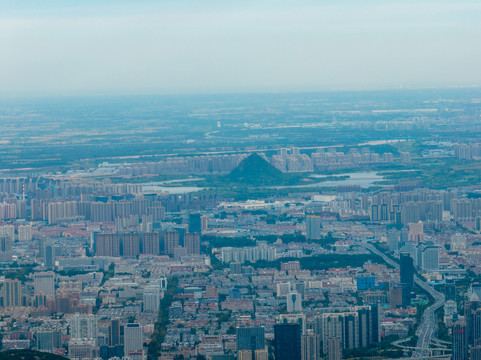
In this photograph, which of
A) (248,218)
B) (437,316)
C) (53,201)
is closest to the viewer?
(437,316)

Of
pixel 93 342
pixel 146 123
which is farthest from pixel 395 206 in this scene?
pixel 146 123

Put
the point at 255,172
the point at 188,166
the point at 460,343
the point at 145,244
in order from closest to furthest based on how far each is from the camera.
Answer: the point at 460,343, the point at 145,244, the point at 255,172, the point at 188,166

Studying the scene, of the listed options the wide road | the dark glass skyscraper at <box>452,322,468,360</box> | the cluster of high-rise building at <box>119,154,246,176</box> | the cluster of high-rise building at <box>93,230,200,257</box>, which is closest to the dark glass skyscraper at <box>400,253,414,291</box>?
the wide road

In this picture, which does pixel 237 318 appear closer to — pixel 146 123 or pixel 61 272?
pixel 61 272

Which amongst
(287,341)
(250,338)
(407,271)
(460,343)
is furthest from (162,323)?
(407,271)

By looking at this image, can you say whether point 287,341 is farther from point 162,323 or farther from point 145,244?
point 145,244

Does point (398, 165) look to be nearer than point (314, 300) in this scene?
No

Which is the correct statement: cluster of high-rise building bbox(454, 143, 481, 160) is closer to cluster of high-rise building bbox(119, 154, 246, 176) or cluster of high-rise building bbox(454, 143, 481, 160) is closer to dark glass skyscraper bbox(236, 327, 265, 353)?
cluster of high-rise building bbox(119, 154, 246, 176)
